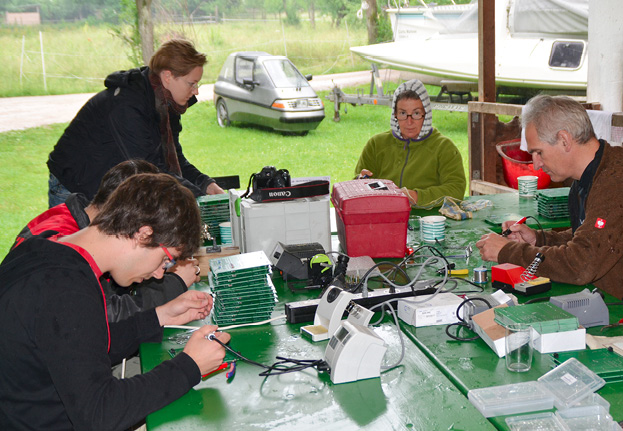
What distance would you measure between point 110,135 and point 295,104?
5336mm

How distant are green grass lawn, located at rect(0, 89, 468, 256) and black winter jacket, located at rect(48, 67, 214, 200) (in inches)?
155

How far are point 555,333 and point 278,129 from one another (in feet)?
22.6

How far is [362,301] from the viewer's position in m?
1.98

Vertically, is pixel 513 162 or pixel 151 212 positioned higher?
pixel 151 212

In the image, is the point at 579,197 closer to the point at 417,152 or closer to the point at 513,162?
the point at 417,152

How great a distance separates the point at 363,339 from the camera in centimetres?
156

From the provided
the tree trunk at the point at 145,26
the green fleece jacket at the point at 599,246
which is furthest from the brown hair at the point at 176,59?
the tree trunk at the point at 145,26

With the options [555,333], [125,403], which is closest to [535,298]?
[555,333]

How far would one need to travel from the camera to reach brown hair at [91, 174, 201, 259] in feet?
4.78

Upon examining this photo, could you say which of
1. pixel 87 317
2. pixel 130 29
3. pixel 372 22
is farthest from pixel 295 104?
pixel 87 317

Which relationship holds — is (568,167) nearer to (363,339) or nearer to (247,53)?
(363,339)

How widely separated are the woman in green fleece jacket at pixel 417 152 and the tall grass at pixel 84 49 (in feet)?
15.3

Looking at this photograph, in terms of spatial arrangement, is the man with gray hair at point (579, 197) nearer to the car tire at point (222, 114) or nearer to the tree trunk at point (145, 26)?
the tree trunk at point (145, 26)

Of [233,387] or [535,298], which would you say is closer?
[233,387]
